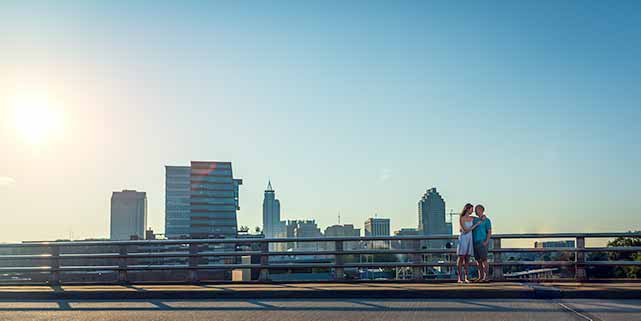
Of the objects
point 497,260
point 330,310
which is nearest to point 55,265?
point 330,310

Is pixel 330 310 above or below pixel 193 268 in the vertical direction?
Answer: below

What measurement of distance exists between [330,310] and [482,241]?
4894 millimetres

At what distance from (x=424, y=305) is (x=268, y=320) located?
2762 mm

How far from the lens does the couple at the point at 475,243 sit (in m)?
14.7

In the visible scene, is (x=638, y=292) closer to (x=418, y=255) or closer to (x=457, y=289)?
(x=457, y=289)

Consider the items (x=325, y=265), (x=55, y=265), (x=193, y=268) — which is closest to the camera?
(x=325, y=265)

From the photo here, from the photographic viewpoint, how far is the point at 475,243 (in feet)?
48.4

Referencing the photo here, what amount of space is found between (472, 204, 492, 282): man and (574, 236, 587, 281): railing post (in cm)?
183

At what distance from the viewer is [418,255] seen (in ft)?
51.5

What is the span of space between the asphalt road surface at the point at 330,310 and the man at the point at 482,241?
2.73 m

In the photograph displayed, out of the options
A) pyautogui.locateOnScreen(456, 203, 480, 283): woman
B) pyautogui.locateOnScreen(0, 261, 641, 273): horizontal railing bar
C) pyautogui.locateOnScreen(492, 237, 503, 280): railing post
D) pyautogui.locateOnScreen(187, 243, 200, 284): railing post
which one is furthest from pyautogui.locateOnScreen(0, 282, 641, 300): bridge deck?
pyautogui.locateOnScreen(187, 243, 200, 284): railing post

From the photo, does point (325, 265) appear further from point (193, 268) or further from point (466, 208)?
point (466, 208)

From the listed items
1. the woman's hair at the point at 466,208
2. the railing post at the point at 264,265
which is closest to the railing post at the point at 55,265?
the railing post at the point at 264,265

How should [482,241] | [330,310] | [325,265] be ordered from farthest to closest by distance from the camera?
[325,265]
[482,241]
[330,310]
